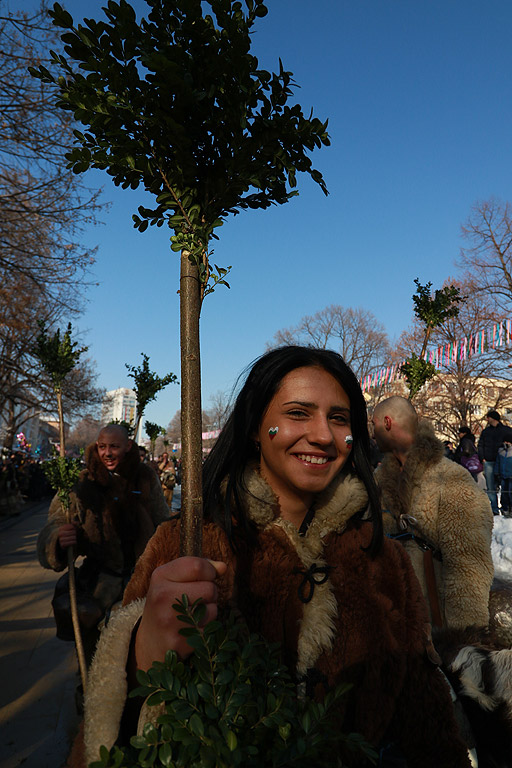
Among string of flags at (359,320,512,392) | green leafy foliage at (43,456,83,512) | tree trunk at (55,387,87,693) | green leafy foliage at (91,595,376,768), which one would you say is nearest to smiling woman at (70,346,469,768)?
green leafy foliage at (91,595,376,768)

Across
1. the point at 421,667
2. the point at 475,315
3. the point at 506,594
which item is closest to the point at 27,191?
the point at 506,594

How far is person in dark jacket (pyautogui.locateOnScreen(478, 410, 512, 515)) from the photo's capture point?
11453 millimetres

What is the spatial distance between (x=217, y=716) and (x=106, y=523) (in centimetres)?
338

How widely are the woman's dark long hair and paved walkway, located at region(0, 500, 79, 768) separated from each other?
9.43ft

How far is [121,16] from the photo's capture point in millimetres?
1276

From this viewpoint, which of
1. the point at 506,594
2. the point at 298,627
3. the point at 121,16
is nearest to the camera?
the point at 121,16

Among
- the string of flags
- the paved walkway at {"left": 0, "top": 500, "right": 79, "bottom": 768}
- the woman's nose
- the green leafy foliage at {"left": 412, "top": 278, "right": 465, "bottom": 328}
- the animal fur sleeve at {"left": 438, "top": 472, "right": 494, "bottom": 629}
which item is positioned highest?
the string of flags

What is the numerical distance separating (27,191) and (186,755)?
993 cm

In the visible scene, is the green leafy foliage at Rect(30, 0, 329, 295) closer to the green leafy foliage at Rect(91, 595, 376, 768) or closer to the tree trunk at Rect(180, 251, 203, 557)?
the tree trunk at Rect(180, 251, 203, 557)

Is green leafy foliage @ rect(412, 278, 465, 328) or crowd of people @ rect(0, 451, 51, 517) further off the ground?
green leafy foliage @ rect(412, 278, 465, 328)

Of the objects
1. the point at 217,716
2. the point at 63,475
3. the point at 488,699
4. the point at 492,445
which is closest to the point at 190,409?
the point at 217,716

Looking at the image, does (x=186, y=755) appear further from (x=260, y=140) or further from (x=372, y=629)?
(x=260, y=140)

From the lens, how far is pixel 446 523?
334cm

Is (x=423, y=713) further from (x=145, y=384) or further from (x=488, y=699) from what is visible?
(x=145, y=384)
